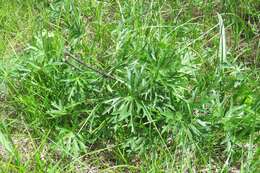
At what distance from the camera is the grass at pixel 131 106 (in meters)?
2.05

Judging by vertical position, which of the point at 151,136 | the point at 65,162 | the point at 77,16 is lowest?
the point at 65,162

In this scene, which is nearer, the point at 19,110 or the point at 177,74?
the point at 177,74

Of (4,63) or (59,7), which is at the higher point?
(59,7)

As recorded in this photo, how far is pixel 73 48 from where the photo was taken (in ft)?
8.42

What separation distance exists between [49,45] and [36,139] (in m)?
0.49

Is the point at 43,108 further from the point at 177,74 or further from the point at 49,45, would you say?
the point at 177,74

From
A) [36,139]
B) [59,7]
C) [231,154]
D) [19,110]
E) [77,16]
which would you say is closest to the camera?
[231,154]

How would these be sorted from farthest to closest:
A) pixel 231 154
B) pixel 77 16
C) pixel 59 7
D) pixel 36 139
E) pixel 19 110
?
pixel 59 7
pixel 77 16
pixel 19 110
pixel 36 139
pixel 231 154

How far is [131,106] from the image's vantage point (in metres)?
2.05

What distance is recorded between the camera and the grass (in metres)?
2.05

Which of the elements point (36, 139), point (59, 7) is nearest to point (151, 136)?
point (36, 139)

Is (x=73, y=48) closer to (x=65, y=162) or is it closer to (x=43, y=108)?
(x=43, y=108)

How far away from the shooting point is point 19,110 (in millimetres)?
2469

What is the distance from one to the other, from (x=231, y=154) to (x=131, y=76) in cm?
58
